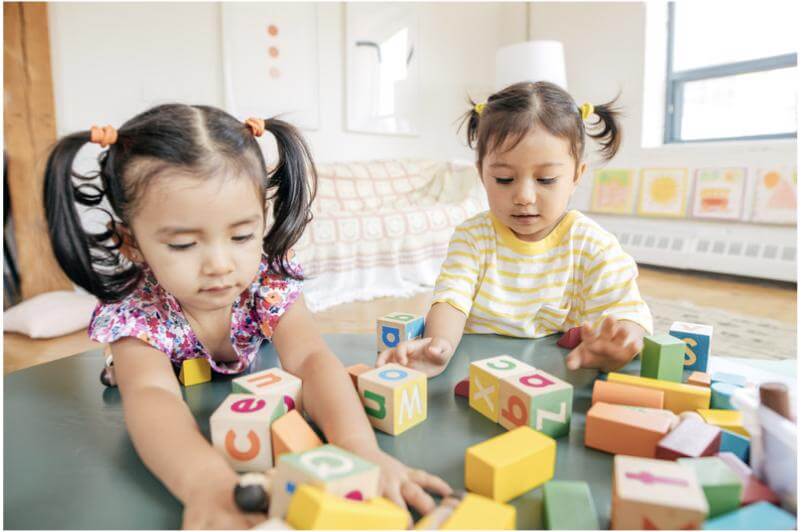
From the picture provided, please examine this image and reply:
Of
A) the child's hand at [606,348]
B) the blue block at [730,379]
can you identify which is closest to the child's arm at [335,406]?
the child's hand at [606,348]

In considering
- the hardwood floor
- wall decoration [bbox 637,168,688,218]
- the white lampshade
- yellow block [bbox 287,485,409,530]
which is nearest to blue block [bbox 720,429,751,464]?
yellow block [bbox 287,485,409,530]

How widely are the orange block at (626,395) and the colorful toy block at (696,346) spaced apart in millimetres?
191

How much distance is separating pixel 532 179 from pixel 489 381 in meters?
0.46

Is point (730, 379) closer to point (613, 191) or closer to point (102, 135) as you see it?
point (102, 135)

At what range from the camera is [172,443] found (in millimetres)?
521

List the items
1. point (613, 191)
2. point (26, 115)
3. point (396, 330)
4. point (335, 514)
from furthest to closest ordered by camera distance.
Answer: point (613, 191) → point (26, 115) → point (396, 330) → point (335, 514)

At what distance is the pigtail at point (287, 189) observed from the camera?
0.79 meters

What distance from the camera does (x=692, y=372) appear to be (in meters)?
0.75

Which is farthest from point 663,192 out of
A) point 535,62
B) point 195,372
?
point 195,372

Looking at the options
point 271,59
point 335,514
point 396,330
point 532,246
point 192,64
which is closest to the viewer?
point 335,514

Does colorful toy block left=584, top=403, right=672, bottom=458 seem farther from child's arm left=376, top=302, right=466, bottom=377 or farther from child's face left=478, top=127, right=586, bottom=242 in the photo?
child's face left=478, top=127, right=586, bottom=242

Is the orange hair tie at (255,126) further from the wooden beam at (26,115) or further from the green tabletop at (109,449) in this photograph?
the wooden beam at (26,115)

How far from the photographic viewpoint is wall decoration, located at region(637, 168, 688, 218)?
10.7 ft

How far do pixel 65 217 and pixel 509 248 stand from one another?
739 mm
